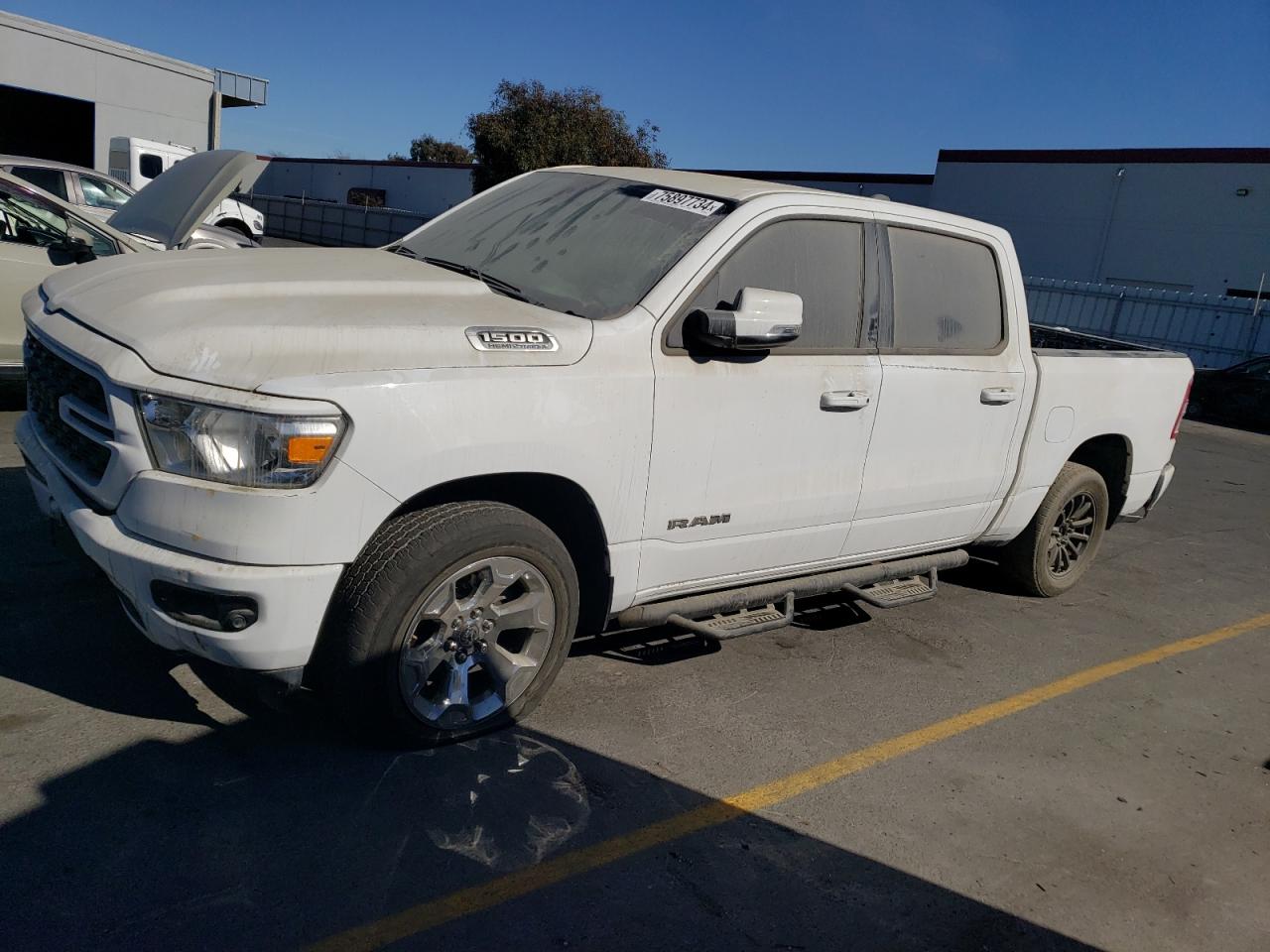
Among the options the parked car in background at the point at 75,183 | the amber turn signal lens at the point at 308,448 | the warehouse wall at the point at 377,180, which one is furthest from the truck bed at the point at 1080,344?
the warehouse wall at the point at 377,180

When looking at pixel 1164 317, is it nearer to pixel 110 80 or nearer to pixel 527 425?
pixel 527 425

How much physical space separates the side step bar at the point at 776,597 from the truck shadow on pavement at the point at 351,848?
629 millimetres

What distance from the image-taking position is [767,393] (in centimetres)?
394

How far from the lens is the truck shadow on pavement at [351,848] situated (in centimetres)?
267

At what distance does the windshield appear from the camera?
3.85 metres

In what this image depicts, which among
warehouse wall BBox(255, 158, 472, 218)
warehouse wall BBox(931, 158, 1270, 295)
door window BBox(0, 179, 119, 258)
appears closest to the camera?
door window BBox(0, 179, 119, 258)

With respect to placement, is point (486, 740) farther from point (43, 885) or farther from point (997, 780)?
point (997, 780)

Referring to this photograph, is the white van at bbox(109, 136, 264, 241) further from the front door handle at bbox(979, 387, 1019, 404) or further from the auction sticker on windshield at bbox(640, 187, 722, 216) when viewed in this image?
the front door handle at bbox(979, 387, 1019, 404)

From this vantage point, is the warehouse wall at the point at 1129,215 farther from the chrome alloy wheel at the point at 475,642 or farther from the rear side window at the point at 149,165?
the chrome alloy wheel at the point at 475,642

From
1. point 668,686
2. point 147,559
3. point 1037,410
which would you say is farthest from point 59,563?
point 1037,410

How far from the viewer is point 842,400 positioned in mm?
4180

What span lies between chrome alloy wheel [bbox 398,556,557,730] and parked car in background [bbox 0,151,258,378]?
3.26 m

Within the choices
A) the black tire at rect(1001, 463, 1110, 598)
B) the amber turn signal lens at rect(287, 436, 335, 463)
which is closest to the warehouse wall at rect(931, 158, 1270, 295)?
the black tire at rect(1001, 463, 1110, 598)

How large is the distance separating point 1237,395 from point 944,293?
47.1ft
